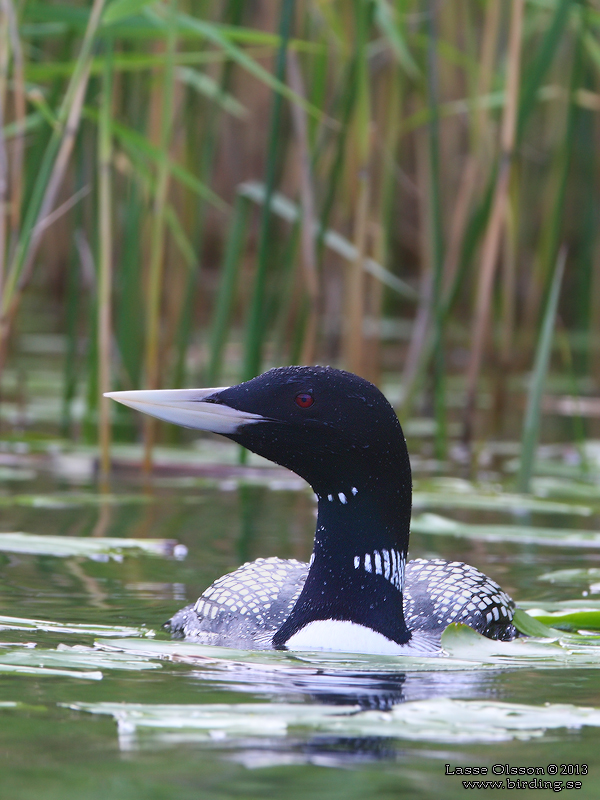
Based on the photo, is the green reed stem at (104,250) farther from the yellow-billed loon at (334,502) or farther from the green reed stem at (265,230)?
the yellow-billed loon at (334,502)

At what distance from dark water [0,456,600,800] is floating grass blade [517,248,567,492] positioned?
0.65 m

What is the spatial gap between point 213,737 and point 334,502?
3.97 ft

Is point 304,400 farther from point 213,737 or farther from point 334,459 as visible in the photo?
point 213,737

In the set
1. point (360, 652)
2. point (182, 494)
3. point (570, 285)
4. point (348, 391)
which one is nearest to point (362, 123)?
point (182, 494)

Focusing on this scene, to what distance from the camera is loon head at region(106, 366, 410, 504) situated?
3146mm

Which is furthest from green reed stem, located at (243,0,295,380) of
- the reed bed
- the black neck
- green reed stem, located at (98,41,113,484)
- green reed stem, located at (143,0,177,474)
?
the black neck

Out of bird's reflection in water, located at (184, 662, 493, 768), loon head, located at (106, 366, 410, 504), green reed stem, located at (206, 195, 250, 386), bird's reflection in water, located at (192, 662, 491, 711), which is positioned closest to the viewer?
bird's reflection in water, located at (184, 662, 493, 768)

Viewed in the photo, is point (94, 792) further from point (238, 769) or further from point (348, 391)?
point (348, 391)

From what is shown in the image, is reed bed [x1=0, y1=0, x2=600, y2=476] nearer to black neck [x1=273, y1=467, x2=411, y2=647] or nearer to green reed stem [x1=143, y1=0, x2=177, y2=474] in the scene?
green reed stem [x1=143, y1=0, x2=177, y2=474]

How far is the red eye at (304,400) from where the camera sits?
10.3 feet

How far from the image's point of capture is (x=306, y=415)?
315 cm

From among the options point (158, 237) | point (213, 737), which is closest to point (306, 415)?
point (213, 737)

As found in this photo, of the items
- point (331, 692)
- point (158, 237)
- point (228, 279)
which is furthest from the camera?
point (228, 279)

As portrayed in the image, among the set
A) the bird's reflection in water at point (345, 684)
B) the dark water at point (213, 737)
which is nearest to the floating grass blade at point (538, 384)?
the dark water at point (213, 737)
